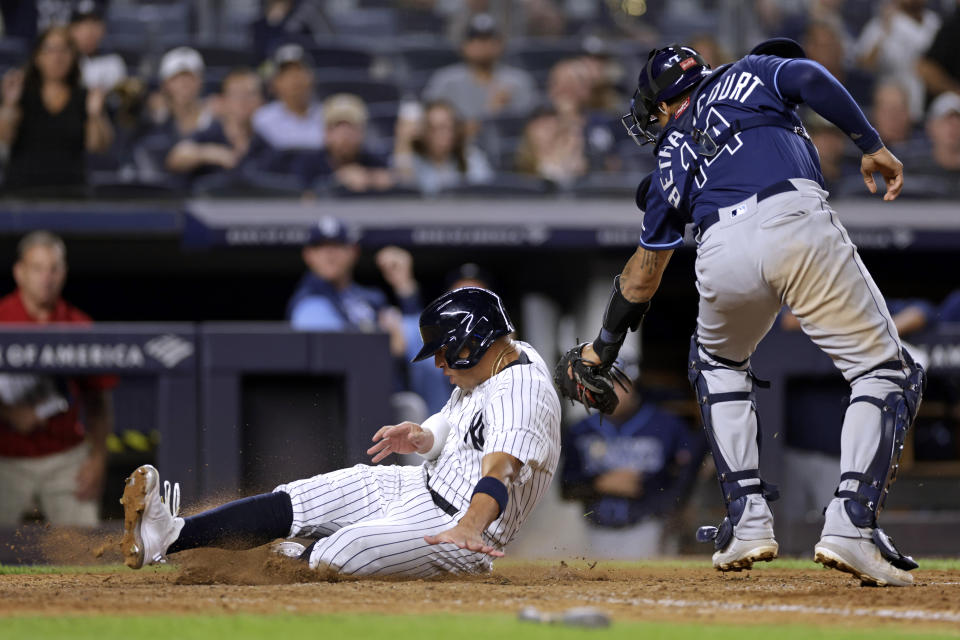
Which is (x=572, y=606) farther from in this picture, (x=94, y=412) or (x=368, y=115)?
(x=368, y=115)

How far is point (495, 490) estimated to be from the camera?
12.3 feet

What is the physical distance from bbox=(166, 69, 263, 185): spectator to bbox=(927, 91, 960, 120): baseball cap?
15.4 ft

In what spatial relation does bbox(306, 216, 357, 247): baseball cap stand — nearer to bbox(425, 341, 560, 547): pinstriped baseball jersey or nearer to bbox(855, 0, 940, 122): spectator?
bbox(425, 341, 560, 547): pinstriped baseball jersey

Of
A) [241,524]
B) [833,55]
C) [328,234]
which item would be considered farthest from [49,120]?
[833,55]

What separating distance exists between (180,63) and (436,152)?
5.91 feet

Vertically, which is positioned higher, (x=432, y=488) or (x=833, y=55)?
(x=833, y=55)

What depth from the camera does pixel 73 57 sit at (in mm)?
7938

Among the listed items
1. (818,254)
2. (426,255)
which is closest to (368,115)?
(426,255)

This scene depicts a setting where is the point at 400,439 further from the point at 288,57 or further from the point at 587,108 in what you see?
the point at 587,108

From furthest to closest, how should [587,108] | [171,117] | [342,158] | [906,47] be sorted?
1. [906,47]
2. [587,108]
3. [171,117]
4. [342,158]

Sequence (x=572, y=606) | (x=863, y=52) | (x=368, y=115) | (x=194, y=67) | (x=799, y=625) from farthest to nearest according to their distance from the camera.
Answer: (x=863, y=52) < (x=368, y=115) < (x=194, y=67) < (x=572, y=606) < (x=799, y=625)

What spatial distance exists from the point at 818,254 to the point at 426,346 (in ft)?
4.16

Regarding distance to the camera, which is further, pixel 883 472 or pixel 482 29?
pixel 482 29

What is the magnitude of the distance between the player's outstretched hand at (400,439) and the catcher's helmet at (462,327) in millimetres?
234
